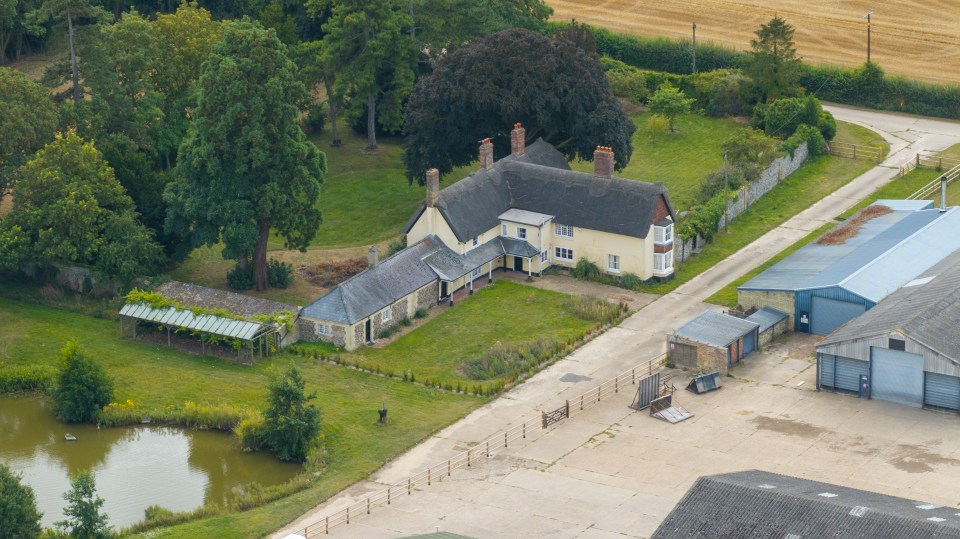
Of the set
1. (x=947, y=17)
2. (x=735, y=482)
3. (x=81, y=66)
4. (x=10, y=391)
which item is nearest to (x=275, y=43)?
(x=81, y=66)

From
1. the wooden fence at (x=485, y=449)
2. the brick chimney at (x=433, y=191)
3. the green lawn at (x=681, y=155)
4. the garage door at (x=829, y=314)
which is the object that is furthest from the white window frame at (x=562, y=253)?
the garage door at (x=829, y=314)

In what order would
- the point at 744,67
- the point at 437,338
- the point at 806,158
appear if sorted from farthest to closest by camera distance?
the point at 744,67 < the point at 806,158 < the point at 437,338

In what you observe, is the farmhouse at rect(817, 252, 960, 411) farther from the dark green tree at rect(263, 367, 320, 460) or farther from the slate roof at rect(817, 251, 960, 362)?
the dark green tree at rect(263, 367, 320, 460)

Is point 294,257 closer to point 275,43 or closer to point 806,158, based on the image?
point 275,43

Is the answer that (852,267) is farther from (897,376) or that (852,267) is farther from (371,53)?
(371,53)

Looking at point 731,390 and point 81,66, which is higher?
point 81,66

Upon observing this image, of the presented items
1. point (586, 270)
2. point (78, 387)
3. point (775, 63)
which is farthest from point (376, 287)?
point (775, 63)
